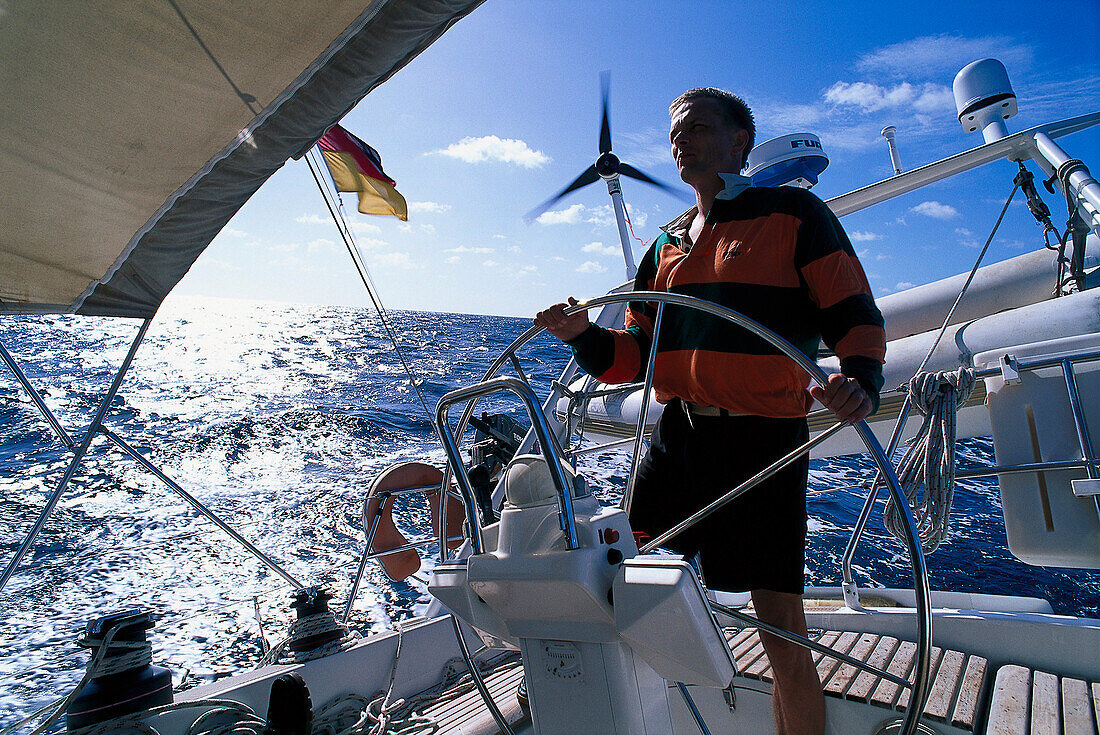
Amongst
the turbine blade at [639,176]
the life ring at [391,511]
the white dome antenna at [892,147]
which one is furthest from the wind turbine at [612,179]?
the life ring at [391,511]

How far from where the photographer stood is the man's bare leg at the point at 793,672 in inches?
43.8

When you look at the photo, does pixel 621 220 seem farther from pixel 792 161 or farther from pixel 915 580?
pixel 915 580

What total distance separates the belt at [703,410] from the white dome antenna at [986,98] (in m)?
3.42

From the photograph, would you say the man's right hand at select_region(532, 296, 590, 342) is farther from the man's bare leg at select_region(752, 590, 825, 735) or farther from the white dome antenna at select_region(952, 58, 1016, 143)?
the white dome antenna at select_region(952, 58, 1016, 143)

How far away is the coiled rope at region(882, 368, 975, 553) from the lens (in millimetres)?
1328

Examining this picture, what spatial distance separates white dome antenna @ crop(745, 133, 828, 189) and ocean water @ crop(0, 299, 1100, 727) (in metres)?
2.03

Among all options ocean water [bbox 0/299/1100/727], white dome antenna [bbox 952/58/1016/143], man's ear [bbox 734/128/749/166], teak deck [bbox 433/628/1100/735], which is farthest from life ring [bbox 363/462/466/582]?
white dome antenna [bbox 952/58/1016/143]

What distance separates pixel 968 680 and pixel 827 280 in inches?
48.2

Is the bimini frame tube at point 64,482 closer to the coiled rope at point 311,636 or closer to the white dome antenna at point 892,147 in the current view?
the coiled rope at point 311,636

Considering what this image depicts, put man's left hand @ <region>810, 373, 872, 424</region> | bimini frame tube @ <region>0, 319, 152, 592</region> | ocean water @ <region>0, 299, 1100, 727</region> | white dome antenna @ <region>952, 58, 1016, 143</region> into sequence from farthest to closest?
white dome antenna @ <region>952, 58, 1016, 143</region>
ocean water @ <region>0, 299, 1100, 727</region>
bimini frame tube @ <region>0, 319, 152, 592</region>
man's left hand @ <region>810, 373, 872, 424</region>

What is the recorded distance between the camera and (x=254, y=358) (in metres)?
13.8

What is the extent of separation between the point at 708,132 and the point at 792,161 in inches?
91.6

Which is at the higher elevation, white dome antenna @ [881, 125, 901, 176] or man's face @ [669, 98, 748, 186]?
white dome antenna @ [881, 125, 901, 176]

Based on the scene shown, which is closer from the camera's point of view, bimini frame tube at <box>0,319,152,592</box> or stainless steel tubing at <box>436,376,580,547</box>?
stainless steel tubing at <box>436,376,580,547</box>
